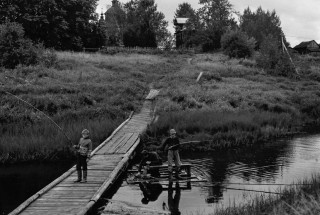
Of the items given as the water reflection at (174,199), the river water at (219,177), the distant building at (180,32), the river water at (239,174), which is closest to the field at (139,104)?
the river water at (219,177)

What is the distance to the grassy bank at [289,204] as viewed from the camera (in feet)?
32.3

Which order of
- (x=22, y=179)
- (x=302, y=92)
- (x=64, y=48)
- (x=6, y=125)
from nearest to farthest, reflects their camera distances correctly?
(x=22, y=179), (x=6, y=125), (x=302, y=92), (x=64, y=48)

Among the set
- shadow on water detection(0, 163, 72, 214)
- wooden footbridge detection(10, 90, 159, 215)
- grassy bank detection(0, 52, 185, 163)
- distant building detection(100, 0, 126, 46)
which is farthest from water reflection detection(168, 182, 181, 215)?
distant building detection(100, 0, 126, 46)

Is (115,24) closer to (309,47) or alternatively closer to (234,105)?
(309,47)

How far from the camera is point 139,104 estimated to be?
3155 cm

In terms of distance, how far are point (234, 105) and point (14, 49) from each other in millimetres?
21771

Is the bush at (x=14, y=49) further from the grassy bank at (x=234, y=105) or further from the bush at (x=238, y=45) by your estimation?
the bush at (x=238, y=45)

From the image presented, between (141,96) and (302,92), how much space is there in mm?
16291

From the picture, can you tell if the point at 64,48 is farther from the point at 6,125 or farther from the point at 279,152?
the point at 279,152

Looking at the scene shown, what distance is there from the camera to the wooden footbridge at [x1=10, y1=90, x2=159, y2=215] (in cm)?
1163

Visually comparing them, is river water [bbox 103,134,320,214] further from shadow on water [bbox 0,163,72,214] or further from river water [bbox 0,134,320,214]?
shadow on water [bbox 0,163,72,214]

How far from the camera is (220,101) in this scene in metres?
32.5

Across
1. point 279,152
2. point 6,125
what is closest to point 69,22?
point 6,125

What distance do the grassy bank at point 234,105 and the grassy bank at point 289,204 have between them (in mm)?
9555
